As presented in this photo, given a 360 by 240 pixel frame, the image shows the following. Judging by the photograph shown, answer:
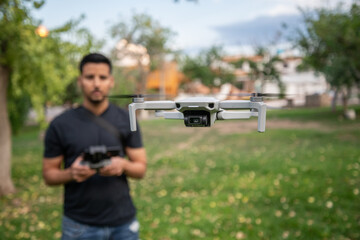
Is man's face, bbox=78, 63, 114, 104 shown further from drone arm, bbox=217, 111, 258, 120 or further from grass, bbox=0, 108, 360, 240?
grass, bbox=0, 108, 360, 240

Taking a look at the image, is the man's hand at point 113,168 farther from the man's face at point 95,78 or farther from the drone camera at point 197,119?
the drone camera at point 197,119

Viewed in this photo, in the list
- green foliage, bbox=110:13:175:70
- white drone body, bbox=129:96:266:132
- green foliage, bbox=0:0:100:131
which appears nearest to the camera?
white drone body, bbox=129:96:266:132

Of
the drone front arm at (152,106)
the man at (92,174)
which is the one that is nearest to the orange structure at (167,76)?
the man at (92,174)

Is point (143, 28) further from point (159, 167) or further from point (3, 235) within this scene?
point (3, 235)

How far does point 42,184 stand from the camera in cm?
1009

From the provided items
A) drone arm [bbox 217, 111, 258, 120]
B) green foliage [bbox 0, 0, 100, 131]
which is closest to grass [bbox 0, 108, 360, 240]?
green foliage [bbox 0, 0, 100, 131]

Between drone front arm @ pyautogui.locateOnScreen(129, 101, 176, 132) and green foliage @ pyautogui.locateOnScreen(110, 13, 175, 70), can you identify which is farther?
green foliage @ pyautogui.locateOnScreen(110, 13, 175, 70)

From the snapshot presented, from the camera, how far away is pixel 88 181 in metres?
3.05

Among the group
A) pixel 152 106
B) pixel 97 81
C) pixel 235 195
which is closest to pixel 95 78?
pixel 97 81

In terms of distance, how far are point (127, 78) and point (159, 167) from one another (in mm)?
29260

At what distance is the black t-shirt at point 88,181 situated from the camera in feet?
9.77

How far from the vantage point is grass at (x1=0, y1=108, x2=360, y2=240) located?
619 centimetres

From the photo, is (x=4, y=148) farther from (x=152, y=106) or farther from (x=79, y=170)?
(x=152, y=106)

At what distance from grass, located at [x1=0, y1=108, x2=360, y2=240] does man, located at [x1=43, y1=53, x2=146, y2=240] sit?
3.26m
